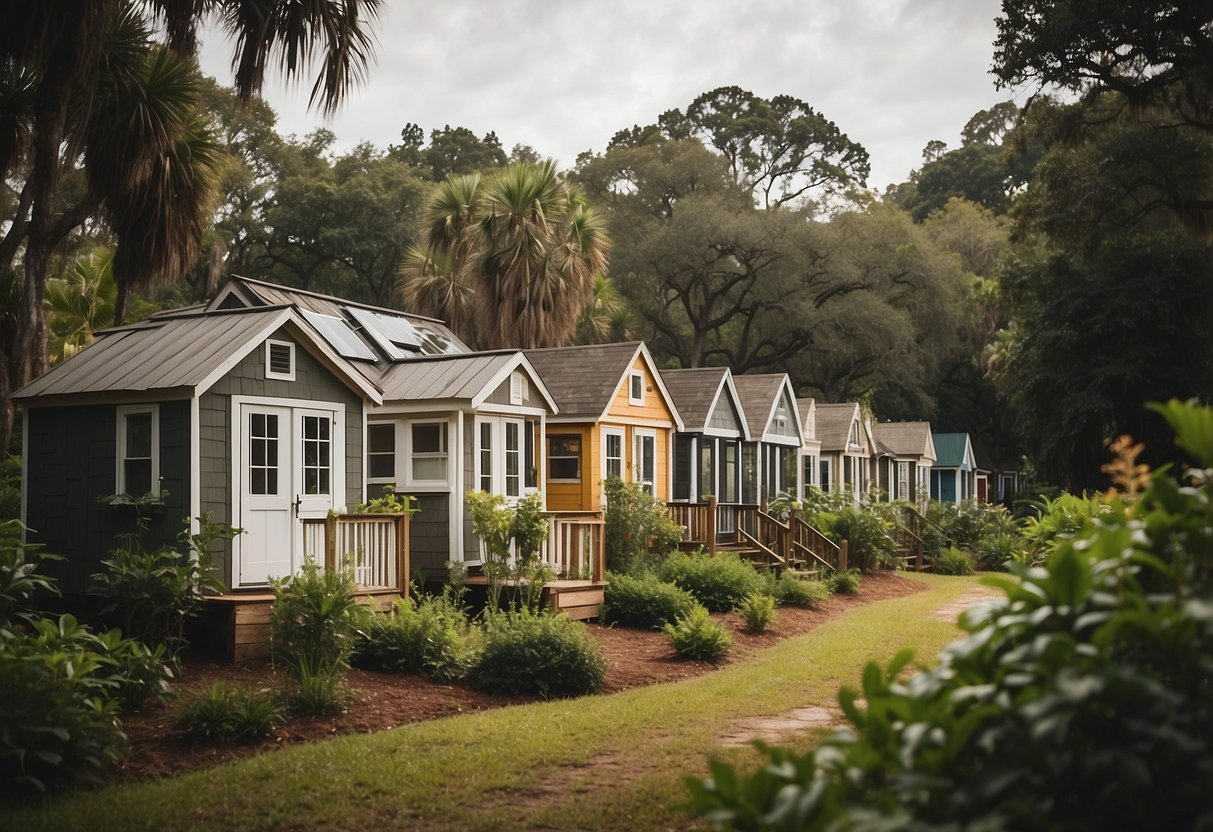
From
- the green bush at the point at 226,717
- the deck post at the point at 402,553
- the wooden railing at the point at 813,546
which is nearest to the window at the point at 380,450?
the deck post at the point at 402,553

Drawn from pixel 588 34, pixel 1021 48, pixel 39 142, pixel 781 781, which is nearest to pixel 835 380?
pixel 1021 48

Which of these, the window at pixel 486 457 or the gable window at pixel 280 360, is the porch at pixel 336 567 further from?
the window at pixel 486 457

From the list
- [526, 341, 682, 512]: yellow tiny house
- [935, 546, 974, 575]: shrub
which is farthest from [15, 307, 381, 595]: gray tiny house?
[935, 546, 974, 575]: shrub

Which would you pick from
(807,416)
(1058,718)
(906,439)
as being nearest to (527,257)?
(807,416)

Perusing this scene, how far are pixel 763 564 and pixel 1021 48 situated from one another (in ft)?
39.1

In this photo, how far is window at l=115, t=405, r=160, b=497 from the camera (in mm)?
14094

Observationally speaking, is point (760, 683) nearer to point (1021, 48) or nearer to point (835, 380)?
point (1021, 48)

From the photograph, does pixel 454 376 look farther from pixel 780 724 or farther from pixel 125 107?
pixel 780 724

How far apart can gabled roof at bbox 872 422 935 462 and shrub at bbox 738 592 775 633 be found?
28.4 m

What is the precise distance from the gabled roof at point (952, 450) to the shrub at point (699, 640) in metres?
38.1

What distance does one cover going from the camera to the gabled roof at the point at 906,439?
148 feet

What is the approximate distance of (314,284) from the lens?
155ft

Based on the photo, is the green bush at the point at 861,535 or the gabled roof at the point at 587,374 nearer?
the gabled roof at the point at 587,374

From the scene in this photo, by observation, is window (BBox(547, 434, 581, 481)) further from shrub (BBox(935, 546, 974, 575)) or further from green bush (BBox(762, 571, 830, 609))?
shrub (BBox(935, 546, 974, 575))
